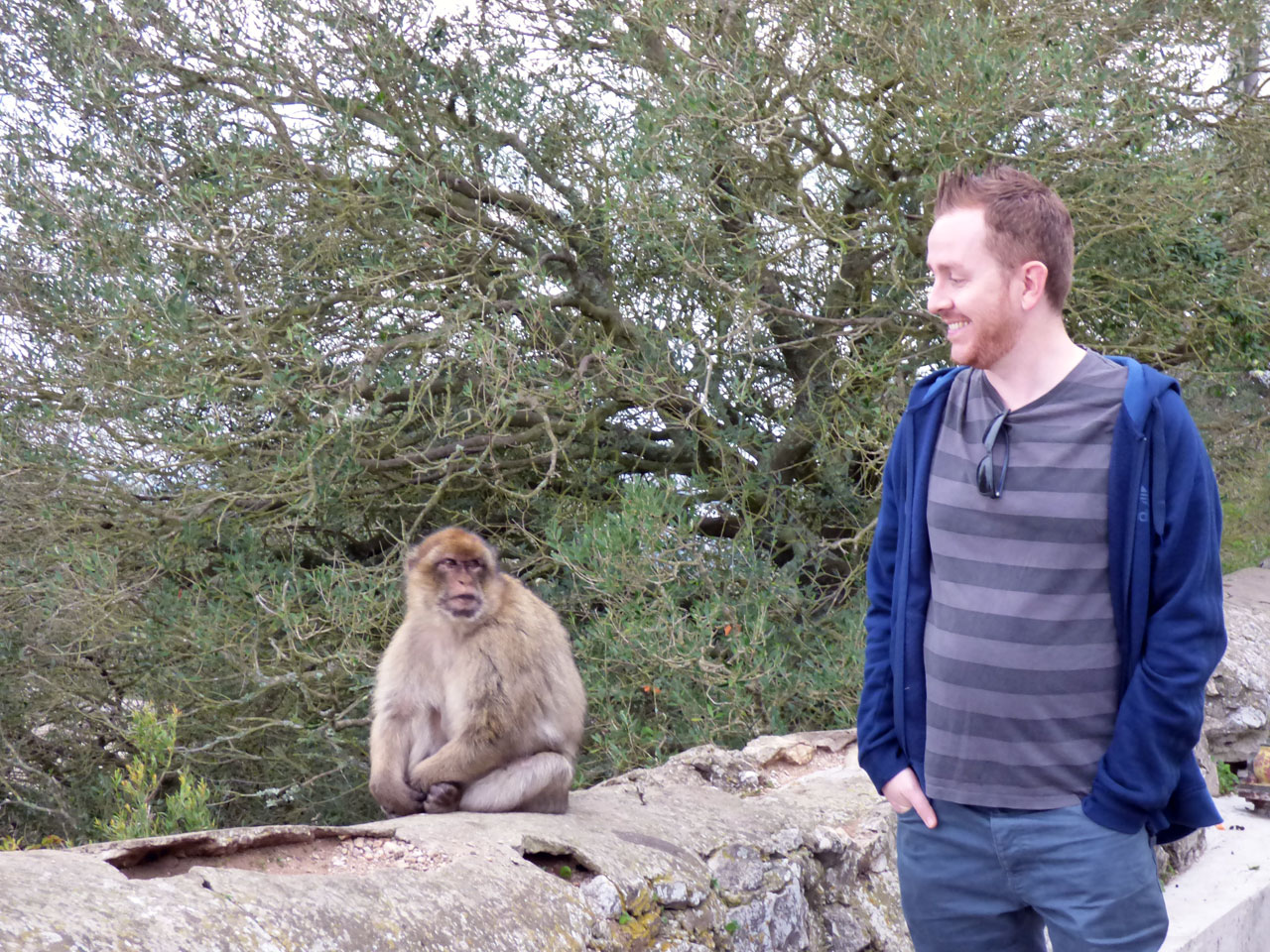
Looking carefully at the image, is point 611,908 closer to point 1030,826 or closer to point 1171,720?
point 1030,826

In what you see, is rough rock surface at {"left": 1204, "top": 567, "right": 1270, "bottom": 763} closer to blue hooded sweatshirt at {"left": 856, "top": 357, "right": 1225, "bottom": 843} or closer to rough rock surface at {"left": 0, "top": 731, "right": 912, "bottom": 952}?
rough rock surface at {"left": 0, "top": 731, "right": 912, "bottom": 952}

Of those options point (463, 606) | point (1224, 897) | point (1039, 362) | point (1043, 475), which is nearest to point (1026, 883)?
point (1043, 475)

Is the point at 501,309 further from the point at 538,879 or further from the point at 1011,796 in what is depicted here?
the point at 1011,796

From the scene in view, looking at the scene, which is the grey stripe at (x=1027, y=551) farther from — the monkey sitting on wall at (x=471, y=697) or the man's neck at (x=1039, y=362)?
the monkey sitting on wall at (x=471, y=697)

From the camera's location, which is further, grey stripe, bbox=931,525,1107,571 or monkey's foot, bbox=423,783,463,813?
monkey's foot, bbox=423,783,463,813

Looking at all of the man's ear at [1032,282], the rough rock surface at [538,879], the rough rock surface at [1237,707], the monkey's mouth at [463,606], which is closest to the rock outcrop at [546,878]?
the rough rock surface at [538,879]

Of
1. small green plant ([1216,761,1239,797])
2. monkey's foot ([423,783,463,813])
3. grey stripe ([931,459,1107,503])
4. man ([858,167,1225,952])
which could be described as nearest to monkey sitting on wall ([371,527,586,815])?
monkey's foot ([423,783,463,813])

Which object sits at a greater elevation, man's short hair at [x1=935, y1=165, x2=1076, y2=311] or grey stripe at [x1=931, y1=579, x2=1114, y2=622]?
man's short hair at [x1=935, y1=165, x2=1076, y2=311]

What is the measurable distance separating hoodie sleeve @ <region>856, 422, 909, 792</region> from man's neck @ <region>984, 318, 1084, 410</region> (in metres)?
0.25

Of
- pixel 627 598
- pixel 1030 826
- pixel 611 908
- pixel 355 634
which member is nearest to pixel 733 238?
pixel 627 598

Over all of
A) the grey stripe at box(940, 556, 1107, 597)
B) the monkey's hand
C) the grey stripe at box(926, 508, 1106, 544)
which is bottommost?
the monkey's hand

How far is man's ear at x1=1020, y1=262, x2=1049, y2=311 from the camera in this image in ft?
6.10

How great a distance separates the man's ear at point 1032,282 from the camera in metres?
1.86

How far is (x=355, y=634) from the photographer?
200 inches
